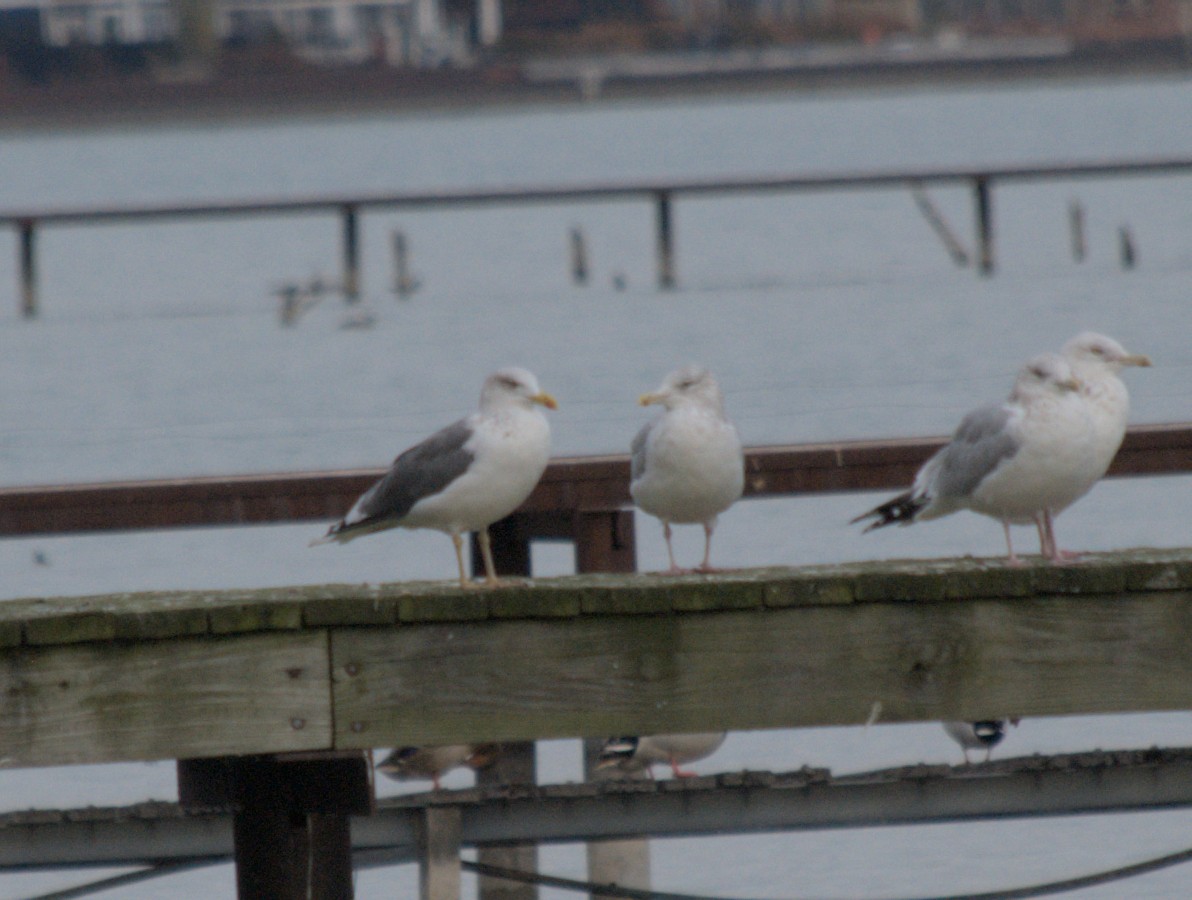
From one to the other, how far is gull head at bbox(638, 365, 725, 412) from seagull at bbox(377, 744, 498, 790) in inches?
84.8

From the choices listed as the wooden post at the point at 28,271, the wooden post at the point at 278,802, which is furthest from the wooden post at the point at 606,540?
the wooden post at the point at 28,271

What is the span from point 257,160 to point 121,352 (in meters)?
70.9

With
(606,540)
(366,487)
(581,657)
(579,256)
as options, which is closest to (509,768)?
(606,540)

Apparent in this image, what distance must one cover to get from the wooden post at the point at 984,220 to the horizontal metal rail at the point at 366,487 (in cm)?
3080

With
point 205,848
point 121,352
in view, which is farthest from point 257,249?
point 205,848

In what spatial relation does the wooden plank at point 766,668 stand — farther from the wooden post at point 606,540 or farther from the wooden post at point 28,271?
the wooden post at point 28,271

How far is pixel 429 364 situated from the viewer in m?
33.3

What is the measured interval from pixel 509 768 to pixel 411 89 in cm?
10909

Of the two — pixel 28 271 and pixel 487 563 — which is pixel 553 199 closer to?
pixel 28 271

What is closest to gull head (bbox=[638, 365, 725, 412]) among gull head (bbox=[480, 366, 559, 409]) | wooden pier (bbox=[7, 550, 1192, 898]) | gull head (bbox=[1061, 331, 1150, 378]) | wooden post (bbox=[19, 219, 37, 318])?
gull head (bbox=[480, 366, 559, 409])

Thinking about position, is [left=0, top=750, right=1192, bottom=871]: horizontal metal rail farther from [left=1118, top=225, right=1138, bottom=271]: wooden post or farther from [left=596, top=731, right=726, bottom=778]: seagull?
[left=1118, top=225, right=1138, bottom=271]: wooden post

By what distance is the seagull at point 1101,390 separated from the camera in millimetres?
5570

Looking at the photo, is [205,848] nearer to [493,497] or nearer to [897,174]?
[493,497]

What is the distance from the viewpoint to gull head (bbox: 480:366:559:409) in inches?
209
